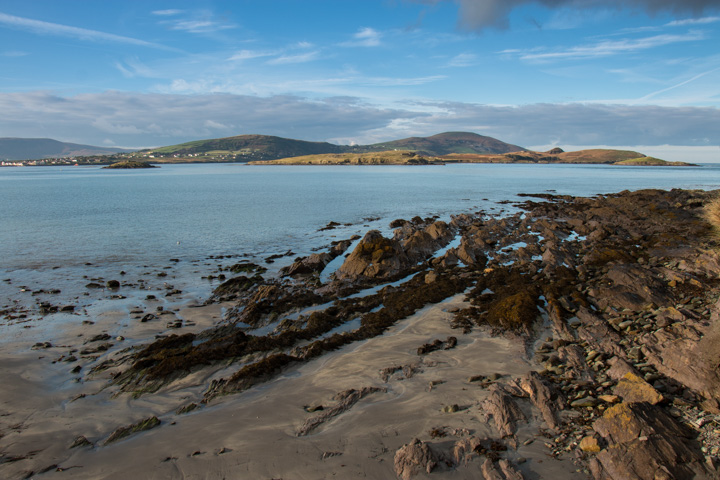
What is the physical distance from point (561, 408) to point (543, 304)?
272 inches

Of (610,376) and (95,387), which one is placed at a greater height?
(610,376)

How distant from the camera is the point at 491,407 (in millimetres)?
7914

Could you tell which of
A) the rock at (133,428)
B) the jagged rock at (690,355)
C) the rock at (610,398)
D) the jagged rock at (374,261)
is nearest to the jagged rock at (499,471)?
the rock at (610,398)

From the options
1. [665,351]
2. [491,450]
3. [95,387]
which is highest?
[665,351]

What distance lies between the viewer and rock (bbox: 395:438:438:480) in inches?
253

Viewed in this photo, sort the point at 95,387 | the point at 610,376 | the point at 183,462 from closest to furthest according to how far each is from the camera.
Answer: the point at 183,462 < the point at 610,376 < the point at 95,387

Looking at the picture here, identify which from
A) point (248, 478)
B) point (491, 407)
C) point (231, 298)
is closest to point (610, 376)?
point (491, 407)

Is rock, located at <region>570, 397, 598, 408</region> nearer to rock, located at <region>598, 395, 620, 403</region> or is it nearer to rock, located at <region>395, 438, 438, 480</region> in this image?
rock, located at <region>598, 395, 620, 403</region>

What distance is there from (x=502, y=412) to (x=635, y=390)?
2817mm

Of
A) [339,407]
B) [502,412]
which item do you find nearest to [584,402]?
[502,412]

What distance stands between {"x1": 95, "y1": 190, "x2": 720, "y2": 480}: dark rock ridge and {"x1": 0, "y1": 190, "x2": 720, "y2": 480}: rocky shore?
0.04m

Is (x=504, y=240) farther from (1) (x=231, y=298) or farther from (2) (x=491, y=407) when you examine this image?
(2) (x=491, y=407)

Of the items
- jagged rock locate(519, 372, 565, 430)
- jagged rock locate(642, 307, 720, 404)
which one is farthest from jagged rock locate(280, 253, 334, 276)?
jagged rock locate(642, 307, 720, 404)

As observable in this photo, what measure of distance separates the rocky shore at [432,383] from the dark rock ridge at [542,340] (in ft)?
0.15
